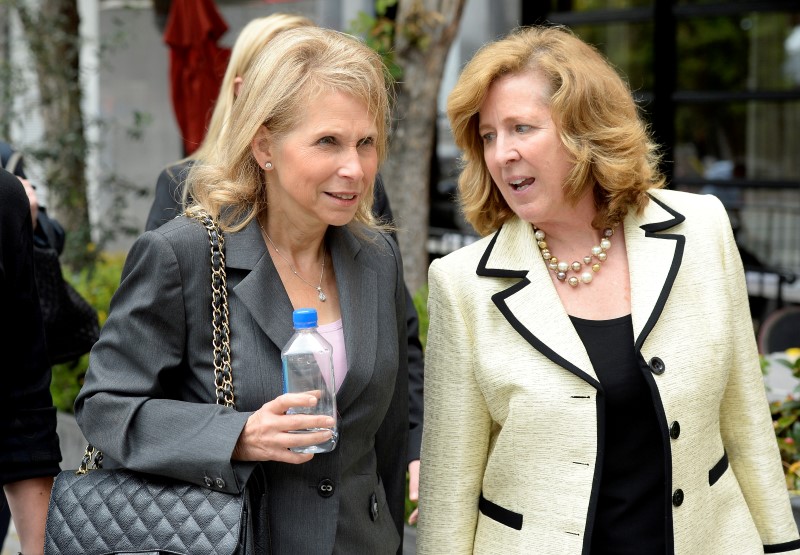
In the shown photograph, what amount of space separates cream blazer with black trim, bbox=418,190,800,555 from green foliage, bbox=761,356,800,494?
1.28m

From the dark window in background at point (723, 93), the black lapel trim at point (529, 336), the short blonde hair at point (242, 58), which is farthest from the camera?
the dark window in background at point (723, 93)

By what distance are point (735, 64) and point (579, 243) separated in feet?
30.0

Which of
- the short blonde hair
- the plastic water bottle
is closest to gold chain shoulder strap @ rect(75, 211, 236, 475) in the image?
the plastic water bottle

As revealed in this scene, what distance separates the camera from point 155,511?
89.6 inches

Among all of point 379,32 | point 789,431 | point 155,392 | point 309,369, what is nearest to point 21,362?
point 155,392

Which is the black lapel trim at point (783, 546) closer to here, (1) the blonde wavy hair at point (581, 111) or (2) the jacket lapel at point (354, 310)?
(1) the blonde wavy hair at point (581, 111)

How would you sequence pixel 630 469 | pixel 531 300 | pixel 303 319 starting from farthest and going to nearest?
pixel 531 300
pixel 630 469
pixel 303 319

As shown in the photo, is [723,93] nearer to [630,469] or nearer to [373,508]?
[630,469]

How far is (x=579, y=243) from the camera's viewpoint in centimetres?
283

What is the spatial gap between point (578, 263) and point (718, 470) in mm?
629

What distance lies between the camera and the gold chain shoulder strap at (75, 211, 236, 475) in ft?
7.64

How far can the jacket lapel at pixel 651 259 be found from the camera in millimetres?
2604

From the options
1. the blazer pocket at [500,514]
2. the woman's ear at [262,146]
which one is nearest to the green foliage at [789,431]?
the blazer pocket at [500,514]

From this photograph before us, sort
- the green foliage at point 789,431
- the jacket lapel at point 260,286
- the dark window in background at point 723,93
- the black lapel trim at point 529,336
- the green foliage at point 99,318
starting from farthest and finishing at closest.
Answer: the dark window in background at point 723,93 < the green foliage at point 99,318 < the green foliage at point 789,431 < the black lapel trim at point 529,336 < the jacket lapel at point 260,286
